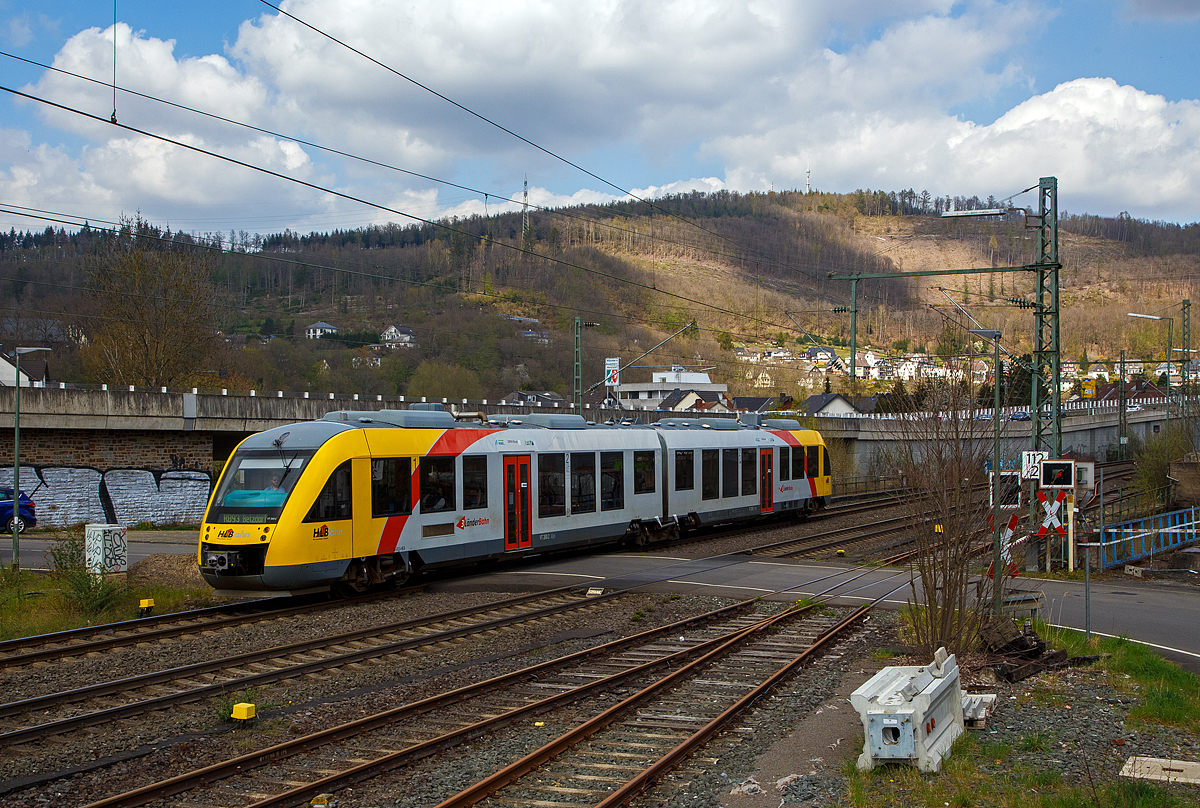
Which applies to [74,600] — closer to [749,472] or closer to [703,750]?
[703,750]

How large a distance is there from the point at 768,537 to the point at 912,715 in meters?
19.2

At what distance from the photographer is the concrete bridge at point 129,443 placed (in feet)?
95.1

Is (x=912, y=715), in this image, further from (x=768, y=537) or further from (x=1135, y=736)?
(x=768, y=537)

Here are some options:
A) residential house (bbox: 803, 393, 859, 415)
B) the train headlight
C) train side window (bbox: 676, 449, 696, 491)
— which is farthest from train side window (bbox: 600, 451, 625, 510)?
residential house (bbox: 803, 393, 859, 415)

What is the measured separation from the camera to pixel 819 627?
44.1 ft

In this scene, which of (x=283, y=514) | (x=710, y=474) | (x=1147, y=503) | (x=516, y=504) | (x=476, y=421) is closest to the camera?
(x=283, y=514)

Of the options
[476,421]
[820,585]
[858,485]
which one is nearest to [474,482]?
[476,421]

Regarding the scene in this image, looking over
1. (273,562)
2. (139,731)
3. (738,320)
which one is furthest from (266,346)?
(738,320)

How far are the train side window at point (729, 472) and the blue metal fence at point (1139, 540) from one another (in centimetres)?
943

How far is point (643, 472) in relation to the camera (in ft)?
74.8

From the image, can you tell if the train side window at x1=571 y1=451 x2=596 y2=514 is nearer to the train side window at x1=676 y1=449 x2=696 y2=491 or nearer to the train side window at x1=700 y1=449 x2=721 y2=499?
the train side window at x1=676 y1=449 x2=696 y2=491

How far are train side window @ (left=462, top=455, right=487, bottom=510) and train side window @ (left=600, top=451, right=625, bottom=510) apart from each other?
4.15m

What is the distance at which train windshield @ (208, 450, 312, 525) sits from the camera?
14070 mm

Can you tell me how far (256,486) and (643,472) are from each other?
34.9ft
